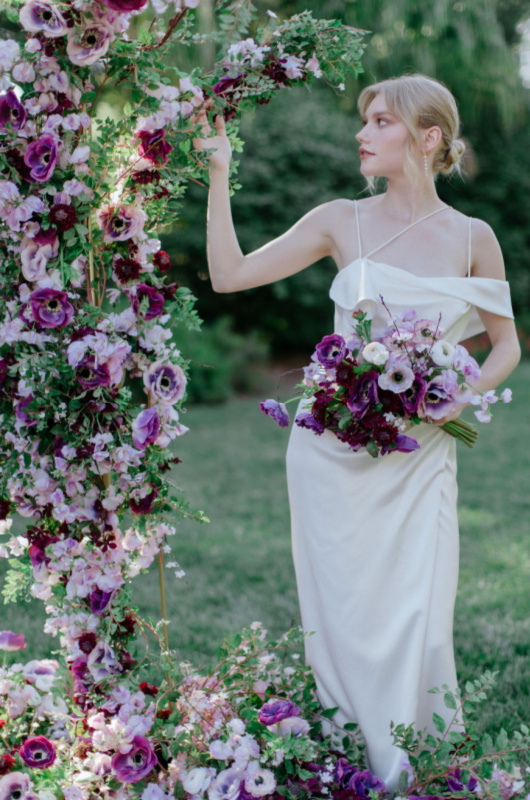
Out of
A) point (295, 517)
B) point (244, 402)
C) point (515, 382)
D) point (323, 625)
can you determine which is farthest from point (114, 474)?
point (515, 382)

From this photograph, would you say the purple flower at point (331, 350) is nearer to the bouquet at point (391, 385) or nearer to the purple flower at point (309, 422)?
the bouquet at point (391, 385)

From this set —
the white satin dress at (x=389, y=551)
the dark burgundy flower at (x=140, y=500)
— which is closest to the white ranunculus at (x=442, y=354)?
the white satin dress at (x=389, y=551)

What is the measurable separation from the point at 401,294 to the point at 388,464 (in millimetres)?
551

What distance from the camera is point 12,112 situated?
229 centimetres

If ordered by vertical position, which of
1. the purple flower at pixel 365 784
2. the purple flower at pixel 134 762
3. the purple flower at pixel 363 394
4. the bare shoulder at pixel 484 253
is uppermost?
the bare shoulder at pixel 484 253

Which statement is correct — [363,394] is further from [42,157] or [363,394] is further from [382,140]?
[42,157]

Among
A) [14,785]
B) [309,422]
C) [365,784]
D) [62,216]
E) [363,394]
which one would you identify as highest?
[62,216]

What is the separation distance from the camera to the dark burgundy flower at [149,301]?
7.95ft

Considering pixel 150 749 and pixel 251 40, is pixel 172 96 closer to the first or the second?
pixel 251 40

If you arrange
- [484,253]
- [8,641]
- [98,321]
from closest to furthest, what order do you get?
[98,321] → [484,253] → [8,641]

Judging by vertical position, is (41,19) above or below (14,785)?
above

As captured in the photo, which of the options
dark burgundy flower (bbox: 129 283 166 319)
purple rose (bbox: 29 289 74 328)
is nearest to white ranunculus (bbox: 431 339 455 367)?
dark burgundy flower (bbox: 129 283 166 319)

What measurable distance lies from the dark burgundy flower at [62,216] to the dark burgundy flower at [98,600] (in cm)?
112

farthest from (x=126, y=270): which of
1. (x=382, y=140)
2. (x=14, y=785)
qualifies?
(x=14, y=785)
